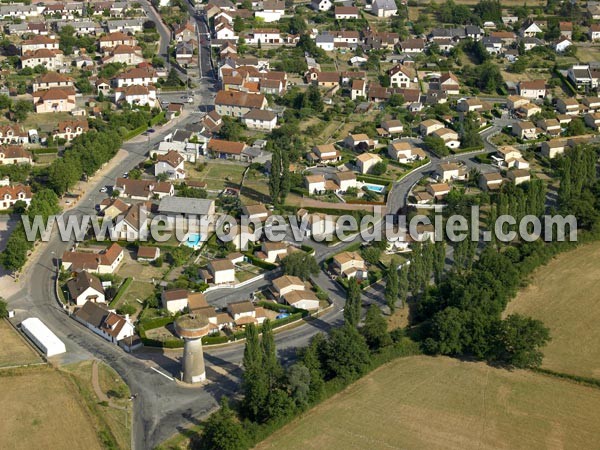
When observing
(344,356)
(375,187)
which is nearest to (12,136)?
(375,187)

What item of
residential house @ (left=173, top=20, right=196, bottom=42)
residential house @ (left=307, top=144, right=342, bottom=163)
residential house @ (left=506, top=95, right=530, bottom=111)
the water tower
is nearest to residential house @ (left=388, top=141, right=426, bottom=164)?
residential house @ (left=307, top=144, right=342, bottom=163)

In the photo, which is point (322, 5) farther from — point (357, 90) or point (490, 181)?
point (490, 181)

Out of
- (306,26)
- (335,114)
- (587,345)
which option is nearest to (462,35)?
(306,26)

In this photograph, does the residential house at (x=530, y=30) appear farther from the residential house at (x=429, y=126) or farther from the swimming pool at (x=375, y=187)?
the swimming pool at (x=375, y=187)

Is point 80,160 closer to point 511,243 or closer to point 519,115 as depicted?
point 511,243

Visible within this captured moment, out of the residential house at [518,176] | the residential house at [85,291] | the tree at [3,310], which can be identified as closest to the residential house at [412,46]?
the residential house at [518,176]
